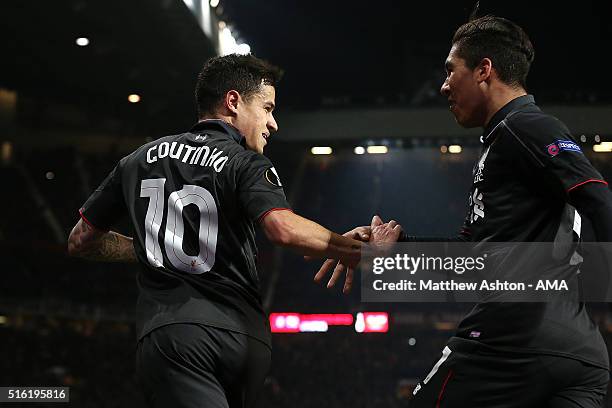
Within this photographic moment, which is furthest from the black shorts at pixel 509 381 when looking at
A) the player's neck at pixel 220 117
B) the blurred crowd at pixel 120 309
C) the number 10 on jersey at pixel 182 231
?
the blurred crowd at pixel 120 309

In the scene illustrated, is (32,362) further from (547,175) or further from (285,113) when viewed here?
(547,175)

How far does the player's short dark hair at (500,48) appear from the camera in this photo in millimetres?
2723

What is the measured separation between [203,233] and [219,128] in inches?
18.9

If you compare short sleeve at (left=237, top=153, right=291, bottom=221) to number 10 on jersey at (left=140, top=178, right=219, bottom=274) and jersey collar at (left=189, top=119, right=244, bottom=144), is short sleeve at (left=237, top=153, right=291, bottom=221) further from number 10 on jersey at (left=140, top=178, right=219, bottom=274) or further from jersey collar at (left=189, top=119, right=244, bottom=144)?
jersey collar at (left=189, top=119, right=244, bottom=144)

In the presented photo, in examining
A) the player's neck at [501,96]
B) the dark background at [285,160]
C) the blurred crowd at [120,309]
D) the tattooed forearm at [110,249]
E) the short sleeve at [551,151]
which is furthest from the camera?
the blurred crowd at [120,309]

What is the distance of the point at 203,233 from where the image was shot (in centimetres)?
261

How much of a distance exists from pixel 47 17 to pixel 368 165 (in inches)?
451

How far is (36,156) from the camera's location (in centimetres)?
2045

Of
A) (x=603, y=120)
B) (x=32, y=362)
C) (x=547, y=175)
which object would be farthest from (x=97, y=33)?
(x=547, y=175)

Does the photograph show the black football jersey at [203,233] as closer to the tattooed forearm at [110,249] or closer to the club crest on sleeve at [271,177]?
the club crest on sleeve at [271,177]

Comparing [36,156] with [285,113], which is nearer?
[285,113]

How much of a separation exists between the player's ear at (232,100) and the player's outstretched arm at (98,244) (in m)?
0.72

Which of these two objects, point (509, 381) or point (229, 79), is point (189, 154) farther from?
point (509, 381)

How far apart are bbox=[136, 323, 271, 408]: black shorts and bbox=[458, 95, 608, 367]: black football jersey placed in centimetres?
73
